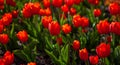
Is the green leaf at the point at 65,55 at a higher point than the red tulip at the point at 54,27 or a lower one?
lower

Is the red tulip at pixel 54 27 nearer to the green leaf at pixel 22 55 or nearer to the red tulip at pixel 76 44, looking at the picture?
the red tulip at pixel 76 44

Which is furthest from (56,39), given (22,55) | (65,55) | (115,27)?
(115,27)

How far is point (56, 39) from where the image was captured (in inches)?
166

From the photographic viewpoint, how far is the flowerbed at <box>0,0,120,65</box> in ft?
12.4

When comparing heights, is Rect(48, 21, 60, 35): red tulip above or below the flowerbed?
above

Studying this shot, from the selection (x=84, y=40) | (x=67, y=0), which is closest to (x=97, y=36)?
(x=84, y=40)

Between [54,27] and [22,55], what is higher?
[54,27]

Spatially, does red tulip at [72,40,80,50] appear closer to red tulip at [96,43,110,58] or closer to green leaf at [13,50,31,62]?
red tulip at [96,43,110,58]

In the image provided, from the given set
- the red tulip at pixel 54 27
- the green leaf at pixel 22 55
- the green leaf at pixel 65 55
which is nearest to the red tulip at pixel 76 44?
the green leaf at pixel 65 55

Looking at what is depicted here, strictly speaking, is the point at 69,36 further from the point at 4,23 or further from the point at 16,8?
the point at 16,8

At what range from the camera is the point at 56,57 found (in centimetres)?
406

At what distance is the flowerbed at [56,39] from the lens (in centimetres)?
378

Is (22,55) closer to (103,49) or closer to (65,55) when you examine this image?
(65,55)

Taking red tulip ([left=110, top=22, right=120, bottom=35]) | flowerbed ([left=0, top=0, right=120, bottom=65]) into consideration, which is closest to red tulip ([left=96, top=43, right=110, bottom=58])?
flowerbed ([left=0, top=0, right=120, bottom=65])
